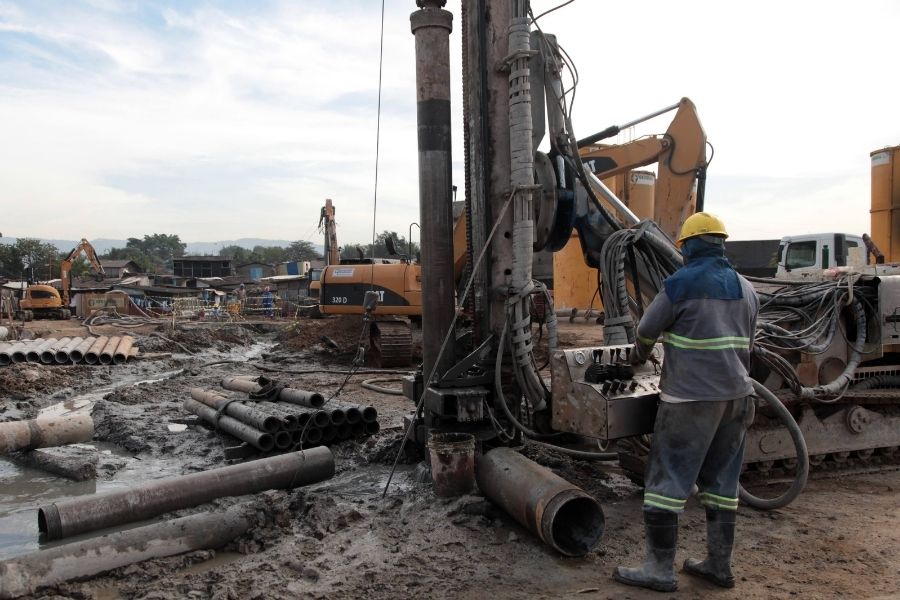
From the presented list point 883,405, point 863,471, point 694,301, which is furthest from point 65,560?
point 883,405

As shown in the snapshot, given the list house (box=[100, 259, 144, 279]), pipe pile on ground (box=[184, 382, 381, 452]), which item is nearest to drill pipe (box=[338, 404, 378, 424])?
pipe pile on ground (box=[184, 382, 381, 452])

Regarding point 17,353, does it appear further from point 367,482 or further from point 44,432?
point 367,482

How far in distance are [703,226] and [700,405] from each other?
3.39ft

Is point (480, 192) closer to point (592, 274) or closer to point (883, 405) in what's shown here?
point (883, 405)

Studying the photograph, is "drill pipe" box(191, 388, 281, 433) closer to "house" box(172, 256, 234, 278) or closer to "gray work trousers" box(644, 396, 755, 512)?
"gray work trousers" box(644, 396, 755, 512)

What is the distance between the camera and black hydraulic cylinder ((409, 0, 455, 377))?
5.89 metres

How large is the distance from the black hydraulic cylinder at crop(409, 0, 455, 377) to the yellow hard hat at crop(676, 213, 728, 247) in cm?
256

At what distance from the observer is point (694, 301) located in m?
3.77

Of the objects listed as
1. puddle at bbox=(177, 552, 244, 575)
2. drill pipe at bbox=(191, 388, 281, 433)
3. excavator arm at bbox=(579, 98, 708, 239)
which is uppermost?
excavator arm at bbox=(579, 98, 708, 239)

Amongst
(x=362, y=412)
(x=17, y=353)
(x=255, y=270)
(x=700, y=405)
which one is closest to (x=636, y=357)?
(x=700, y=405)

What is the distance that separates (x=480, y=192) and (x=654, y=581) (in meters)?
3.42

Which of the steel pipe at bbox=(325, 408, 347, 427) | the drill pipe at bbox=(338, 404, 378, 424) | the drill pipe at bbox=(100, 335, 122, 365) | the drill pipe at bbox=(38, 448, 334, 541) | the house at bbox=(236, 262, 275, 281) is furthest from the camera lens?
the house at bbox=(236, 262, 275, 281)

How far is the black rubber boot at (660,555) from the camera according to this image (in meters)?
3.73

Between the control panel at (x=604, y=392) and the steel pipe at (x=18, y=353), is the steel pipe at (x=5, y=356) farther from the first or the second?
the control panel at (x=604, y=392)
